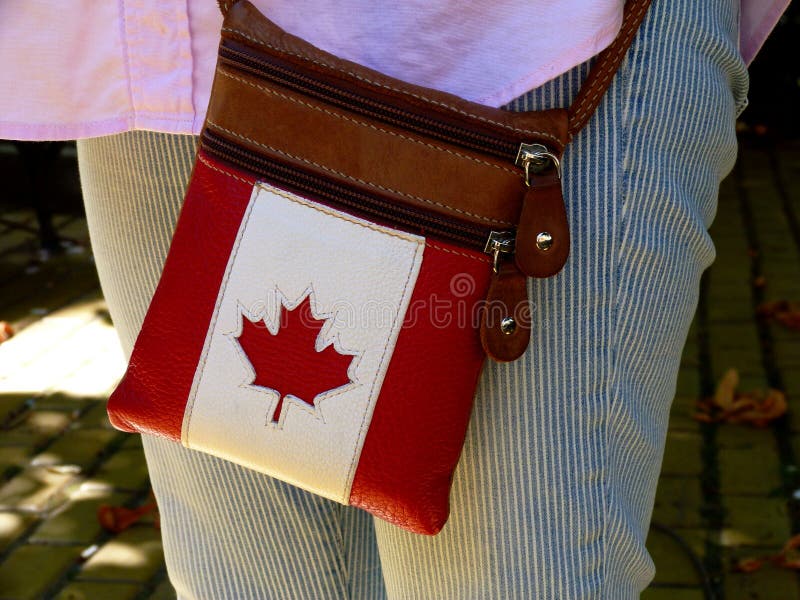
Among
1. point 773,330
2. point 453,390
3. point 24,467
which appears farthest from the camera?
point 773,330

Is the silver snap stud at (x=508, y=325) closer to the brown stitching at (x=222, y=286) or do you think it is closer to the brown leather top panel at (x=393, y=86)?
the brown leather top panel at (x=393, y=86)

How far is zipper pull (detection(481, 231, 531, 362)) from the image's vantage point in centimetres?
86

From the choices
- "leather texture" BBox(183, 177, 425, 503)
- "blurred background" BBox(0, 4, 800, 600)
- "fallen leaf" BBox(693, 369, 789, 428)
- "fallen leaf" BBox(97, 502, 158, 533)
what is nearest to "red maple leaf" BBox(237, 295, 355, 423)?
"leather texture" BBox(183, 177, 425, 503)

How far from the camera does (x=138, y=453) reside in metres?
3.05

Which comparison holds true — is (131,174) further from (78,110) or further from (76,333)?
(76,333)

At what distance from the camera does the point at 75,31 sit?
1.02 meters

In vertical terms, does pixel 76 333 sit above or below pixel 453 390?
above

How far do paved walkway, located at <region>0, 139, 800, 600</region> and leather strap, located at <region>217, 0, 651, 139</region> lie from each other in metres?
1.80

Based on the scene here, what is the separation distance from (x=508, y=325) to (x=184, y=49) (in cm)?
46

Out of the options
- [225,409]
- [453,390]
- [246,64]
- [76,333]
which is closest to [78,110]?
[246,64]

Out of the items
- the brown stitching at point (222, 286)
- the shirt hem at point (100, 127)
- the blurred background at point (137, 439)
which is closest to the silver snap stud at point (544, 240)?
the brown stitching at point (222, 286)

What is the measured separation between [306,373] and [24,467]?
7.72 ft

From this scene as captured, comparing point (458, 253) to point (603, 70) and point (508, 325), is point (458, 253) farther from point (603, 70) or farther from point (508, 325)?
point (603, 70)

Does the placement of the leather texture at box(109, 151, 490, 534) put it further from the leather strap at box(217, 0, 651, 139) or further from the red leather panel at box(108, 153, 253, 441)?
the leather strap at box(217, 0, 651, 139)
